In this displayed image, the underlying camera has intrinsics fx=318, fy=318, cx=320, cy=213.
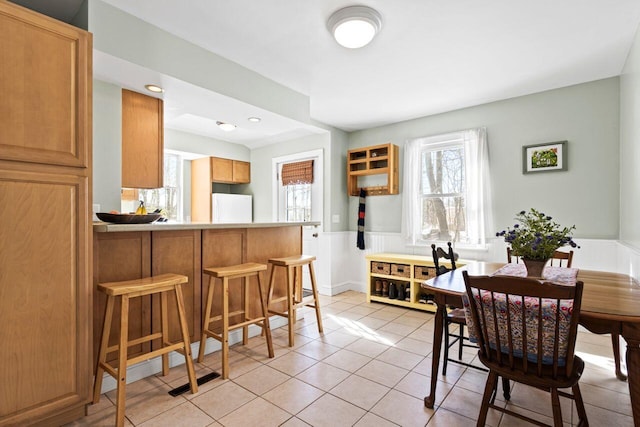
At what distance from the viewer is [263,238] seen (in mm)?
3154

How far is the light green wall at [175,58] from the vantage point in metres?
2.15

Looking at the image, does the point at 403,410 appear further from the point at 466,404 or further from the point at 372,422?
the point at 466,404

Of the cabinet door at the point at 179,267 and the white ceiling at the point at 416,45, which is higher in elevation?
the white ceiling at the point at 416,45

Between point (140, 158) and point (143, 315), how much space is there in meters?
1.41

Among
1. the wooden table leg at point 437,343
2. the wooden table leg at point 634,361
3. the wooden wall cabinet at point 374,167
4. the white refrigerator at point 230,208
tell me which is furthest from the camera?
the white refrigerator at point 230,208


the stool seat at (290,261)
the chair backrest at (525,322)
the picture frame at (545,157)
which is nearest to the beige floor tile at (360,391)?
the chair backrest at (525,322)

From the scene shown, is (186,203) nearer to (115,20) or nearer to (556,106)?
(115,20)

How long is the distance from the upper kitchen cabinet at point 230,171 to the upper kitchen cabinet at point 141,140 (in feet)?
7.81

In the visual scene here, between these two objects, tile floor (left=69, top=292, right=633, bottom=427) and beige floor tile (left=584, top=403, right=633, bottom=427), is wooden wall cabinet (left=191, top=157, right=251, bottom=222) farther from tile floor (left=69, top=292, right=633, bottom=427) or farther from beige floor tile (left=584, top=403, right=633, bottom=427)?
beige floor tile (left=584, top=403, right=633, bottom=427)

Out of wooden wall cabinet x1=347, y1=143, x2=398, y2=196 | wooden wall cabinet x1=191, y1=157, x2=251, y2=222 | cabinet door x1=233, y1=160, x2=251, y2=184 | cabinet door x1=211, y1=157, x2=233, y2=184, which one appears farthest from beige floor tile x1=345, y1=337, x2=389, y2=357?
cabinet door x1=233, y1=160, x2=251, y2=184

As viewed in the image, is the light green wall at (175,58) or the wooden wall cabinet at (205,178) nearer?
the light green wall at (175,58)

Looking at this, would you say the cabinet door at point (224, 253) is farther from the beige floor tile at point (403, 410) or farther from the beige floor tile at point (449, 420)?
the beige floor tile at point (449, 420)

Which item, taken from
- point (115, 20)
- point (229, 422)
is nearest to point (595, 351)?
point (229, 422)

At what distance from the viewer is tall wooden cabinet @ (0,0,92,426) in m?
1.55
